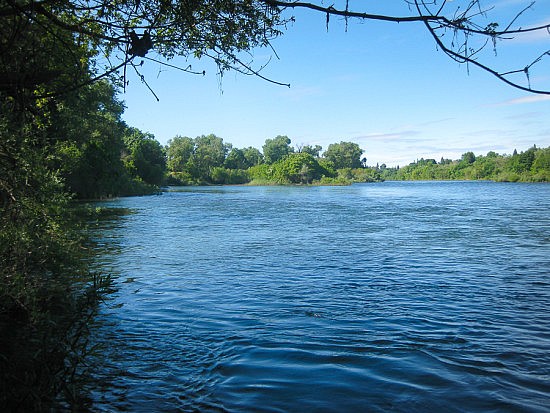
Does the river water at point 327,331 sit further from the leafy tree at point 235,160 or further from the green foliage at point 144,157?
the leafy tree at point 235,160

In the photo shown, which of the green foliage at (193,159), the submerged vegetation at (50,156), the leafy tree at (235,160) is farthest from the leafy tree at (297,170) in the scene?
the submerged vegetation at (50,156)

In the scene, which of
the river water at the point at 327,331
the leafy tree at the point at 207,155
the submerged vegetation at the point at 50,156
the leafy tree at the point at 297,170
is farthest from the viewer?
the leafy tree at the point at 297,170

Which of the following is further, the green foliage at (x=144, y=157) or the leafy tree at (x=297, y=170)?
the leafy tree at (x=297, y=170)

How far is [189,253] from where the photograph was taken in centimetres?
1900

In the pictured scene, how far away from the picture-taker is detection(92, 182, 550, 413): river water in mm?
6504

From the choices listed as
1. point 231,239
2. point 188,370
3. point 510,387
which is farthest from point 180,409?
point 231,239

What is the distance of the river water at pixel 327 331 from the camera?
6504 mm

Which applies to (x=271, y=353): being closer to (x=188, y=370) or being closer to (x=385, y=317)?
(x=188, y=370)

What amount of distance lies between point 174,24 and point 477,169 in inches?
8133

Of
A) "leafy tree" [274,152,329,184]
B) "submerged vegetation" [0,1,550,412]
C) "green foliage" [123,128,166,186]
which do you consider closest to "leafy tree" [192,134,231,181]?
"leafy tree" [274,152,329,184]

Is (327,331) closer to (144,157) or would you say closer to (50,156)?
(50,156)

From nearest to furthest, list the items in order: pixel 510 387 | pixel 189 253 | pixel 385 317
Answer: pixel 510 387, pixel 385 317, pixel 189 253

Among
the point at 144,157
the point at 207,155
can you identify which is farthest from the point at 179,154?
the point at 144,157

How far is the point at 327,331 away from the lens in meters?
9.09
